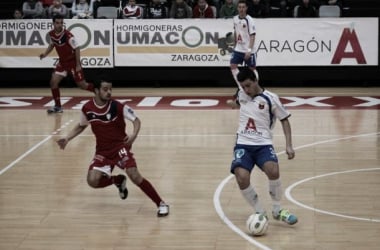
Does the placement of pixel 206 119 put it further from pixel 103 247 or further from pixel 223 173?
pixel 103 247

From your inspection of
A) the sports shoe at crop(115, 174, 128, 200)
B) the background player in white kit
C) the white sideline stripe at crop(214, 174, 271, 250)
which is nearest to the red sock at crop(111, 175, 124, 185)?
the sports shoe at crop(115, 174, 128, 200)

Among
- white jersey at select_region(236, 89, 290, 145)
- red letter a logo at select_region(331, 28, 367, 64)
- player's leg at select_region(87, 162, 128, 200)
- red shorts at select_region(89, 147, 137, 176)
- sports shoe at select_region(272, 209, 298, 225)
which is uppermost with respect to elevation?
white jersey at select_region(236, 89, 290, 145)

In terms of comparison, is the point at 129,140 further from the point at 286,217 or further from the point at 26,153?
the point at 26,153

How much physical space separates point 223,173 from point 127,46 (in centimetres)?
1055

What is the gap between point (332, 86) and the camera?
2377cm

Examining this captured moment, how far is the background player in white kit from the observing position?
19156 mm

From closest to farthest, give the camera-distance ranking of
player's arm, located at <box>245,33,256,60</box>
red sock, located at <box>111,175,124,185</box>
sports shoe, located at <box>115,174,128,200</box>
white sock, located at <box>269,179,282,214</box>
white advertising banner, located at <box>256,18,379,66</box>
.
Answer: white sock, located at <box>269,179,282,214</box> < red sock, located at <box>111,175,124,185</box> < sports shoe, located at <box>115,174,128,200</box> < player's arm, located at <box>245,33,256,60</box> < white advertising banner, located at <box>256,18,379,66</box>

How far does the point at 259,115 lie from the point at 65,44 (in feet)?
32.0

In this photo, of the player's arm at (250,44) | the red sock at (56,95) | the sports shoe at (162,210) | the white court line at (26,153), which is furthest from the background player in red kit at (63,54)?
the sports shoe at (162,210)

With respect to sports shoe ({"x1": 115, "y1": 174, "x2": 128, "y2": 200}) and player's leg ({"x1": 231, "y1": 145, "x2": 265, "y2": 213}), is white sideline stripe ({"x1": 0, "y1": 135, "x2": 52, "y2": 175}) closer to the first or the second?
sports shoe ({"x1": 115, "y1": 174, "x2": 128, "y2": 200})

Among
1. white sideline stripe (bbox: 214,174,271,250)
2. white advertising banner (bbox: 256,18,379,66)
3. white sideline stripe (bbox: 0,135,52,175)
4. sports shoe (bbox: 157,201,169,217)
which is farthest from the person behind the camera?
white advertising banner (bbox: 256,18,379,66)

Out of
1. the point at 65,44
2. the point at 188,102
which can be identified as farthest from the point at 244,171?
the point at 188,102

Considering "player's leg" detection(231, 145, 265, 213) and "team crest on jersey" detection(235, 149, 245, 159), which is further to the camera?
"team crest on jersey" detection(235, 149, 245, 159)

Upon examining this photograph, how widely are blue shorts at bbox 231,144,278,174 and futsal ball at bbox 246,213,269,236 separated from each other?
55cm
